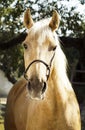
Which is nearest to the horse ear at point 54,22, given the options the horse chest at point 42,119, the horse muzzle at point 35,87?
the horse muzzle at point 35,87

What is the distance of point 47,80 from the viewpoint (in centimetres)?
388

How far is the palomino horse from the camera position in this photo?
3.68 m

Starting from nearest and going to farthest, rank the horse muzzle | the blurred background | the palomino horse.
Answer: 1. the horse muzzle
2. the palomino horse
3. the blurred background

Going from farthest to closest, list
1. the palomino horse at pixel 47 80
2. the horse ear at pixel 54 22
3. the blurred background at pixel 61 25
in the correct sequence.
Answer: the blurred background at pixel 61 25, the horse ear at pixel 54 22, the palomino horse at pixel 47 80

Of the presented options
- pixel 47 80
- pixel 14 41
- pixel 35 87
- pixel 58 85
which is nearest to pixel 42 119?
pixel 58 85

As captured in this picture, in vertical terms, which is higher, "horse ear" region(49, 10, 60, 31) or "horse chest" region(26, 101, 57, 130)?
"horse ear" region(49, 10, 60, 31)

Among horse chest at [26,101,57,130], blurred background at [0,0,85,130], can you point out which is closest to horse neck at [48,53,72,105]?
horse chest at [26,101,57,130]

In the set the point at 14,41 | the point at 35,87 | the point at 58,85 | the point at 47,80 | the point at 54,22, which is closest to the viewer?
the point at 35,87

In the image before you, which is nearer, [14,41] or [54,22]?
[54,22]

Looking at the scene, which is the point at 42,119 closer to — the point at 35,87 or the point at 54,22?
the point at 35,87

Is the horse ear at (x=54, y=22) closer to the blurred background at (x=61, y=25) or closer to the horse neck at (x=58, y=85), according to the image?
the horse neck at (x=58, y=85)

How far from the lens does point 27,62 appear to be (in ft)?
12.7

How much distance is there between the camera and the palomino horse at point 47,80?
145 inches

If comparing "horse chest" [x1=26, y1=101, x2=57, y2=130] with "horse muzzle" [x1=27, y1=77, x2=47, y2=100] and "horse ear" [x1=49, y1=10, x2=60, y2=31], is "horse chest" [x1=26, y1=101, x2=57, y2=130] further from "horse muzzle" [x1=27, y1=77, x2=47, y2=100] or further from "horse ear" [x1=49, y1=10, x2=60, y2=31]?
"horse ear" [x1=49, y1=10, x2=60, y2=31]
